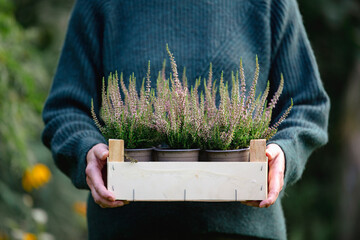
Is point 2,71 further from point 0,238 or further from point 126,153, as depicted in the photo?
point 126,153

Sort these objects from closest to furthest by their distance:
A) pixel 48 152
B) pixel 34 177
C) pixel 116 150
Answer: pixel 116 150 → pixel 34 177 → pixel 48 152

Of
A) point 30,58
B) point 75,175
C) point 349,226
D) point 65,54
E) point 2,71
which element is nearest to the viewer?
point 75,175

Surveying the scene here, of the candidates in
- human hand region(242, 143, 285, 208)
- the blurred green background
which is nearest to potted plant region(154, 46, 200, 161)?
human hand region(242, 143, 285, 208)

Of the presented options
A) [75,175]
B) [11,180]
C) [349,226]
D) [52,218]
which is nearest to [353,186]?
A: [349,226]

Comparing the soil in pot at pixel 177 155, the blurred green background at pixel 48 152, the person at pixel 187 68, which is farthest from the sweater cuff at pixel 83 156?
the blurred green background at pixel 48 152

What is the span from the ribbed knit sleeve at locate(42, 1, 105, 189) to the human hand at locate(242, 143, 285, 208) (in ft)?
2.03

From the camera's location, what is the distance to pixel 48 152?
3959 millimetres

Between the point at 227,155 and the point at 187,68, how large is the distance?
1.58ft

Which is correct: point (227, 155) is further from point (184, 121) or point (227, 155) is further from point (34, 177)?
point (34, 177)

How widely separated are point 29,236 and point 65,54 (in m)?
1.37

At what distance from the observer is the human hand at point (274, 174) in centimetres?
154

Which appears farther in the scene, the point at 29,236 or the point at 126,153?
the point at 29,236

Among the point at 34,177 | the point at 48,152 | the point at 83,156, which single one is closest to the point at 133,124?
the point at 83,156

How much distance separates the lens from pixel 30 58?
350 centimetres
